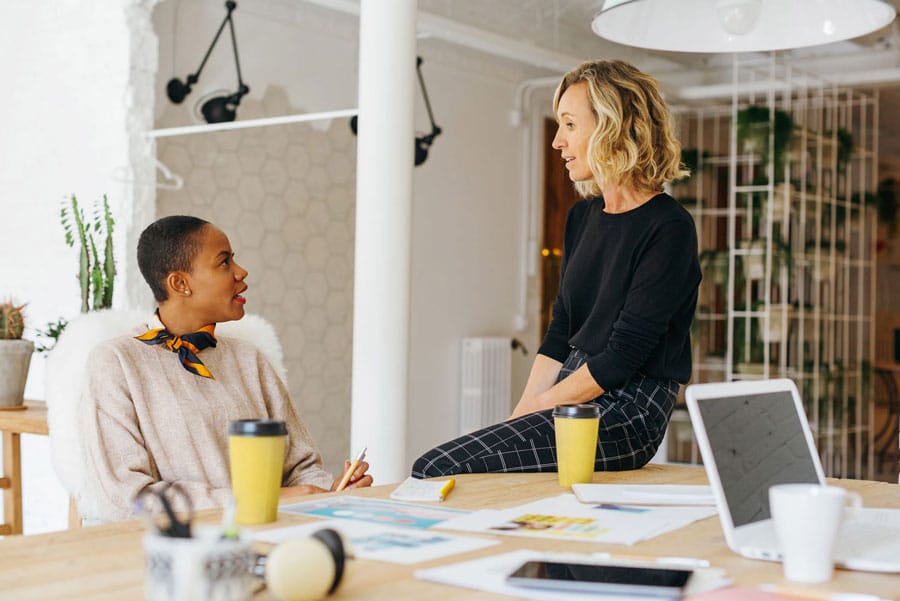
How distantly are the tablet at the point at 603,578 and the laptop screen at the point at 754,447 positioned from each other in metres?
0.21

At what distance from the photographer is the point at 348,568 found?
1029mm

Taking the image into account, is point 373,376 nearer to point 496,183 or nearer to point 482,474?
point 482,474

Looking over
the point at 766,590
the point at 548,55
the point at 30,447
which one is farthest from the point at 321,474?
the point at 548,55

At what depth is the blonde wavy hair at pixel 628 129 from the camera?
2057mm

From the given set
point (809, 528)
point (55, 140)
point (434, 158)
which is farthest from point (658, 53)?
point (809, 528)

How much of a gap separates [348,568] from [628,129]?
1.25m

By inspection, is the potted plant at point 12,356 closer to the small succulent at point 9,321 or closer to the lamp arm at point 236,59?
the small succulent at point 9,321

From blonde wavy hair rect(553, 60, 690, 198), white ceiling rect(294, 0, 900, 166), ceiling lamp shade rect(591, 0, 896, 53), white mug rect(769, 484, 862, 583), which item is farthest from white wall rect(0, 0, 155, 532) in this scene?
white mug rect(769, 484, 862, 583)

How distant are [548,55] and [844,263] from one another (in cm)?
228

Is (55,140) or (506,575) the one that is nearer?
(506,575)

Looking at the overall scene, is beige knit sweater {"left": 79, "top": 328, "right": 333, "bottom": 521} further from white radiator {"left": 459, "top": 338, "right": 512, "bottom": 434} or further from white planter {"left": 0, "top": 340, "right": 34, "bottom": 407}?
white radiator {"left": 459, "top": 338, "right": 512, "bottom": 434}

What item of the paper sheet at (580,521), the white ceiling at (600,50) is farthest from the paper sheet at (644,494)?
the white ceiling at (600,50)

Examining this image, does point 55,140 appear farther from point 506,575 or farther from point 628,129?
point 506,575

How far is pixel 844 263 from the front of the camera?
6426 mm
